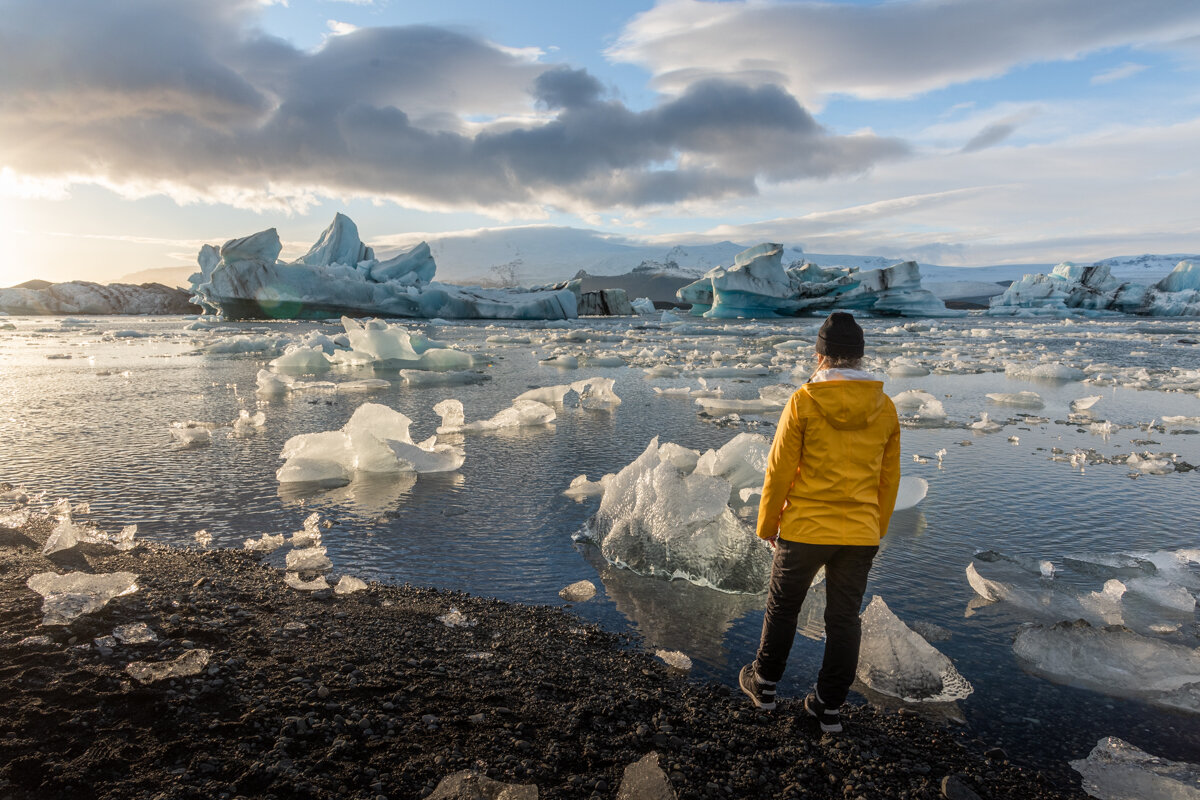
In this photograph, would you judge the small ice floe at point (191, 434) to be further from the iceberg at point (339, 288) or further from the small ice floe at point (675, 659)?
the iceberg at point (339, 288)

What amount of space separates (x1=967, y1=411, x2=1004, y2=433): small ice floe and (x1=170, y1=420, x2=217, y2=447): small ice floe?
6934 millimetres

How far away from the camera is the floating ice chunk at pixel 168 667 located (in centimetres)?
196

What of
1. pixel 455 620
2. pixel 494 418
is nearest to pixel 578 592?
pixel 455 620

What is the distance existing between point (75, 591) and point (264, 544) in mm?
887

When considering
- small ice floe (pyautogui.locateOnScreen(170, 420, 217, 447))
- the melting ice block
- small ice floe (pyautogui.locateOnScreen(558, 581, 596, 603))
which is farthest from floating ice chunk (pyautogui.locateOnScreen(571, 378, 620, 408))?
small ice floe (pyautogui.locateOnScreen(558, 581, 596, 603))

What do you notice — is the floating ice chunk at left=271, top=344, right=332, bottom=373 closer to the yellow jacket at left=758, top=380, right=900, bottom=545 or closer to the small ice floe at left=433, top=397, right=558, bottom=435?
the small ice floe at left=433, top=397, right=558, bottom=435

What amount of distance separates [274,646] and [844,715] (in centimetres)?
183

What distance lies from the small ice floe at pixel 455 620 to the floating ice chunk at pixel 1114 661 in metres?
1.99

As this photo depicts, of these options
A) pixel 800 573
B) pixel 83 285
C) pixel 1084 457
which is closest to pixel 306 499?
pixel 800 573

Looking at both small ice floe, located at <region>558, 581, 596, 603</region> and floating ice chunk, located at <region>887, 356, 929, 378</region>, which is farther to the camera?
floating ice chunk, located at <region>887, 356, 929, 378</region>

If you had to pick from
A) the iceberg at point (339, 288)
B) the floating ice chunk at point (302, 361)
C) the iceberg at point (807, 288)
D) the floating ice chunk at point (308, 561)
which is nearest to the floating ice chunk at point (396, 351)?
the floating ice chunk at point (302, 361)

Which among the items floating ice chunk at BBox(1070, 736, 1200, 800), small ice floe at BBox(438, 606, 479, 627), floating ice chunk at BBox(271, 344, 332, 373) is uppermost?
floating ice chunk at BBox(271, 344, 332, 373)

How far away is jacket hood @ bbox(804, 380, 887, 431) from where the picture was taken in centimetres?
202

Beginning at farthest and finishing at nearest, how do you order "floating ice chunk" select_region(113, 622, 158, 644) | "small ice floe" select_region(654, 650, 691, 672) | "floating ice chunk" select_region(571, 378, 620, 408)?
"floating ice chunk" select_region(571, 378, 620, 408) → "small ice floe" select_region(654, 650, 691, 672) → "floating ice chunk" select_region(113, 622, 158, 644)
